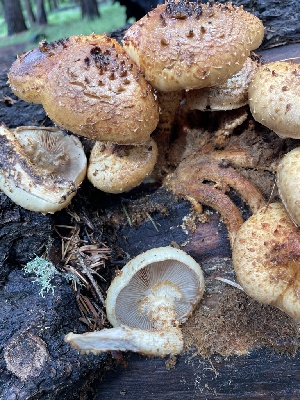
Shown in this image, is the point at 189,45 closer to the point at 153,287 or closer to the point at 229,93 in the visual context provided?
the point at 229,93

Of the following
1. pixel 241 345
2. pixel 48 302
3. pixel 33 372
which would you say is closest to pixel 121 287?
pixel 48 302

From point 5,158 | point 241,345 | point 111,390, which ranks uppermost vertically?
point 5,158

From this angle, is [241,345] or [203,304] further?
[203,304]

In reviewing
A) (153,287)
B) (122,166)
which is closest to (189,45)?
(122,166)

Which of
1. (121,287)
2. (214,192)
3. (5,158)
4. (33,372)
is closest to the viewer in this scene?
(33,372)

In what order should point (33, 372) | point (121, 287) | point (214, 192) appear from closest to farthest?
point (33, 372) → point (121, 287) → point (214, 192)

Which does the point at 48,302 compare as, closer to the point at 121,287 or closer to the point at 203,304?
the point at 121,287

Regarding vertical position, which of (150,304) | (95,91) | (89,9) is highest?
(95,91)
